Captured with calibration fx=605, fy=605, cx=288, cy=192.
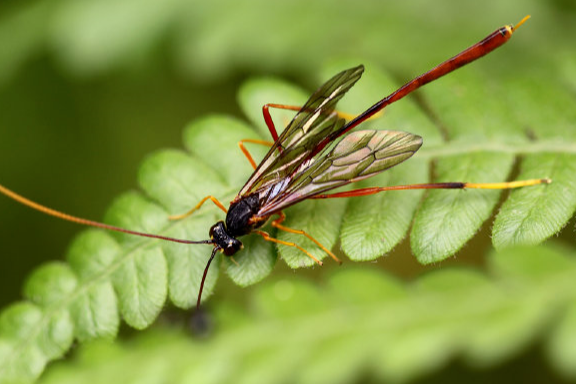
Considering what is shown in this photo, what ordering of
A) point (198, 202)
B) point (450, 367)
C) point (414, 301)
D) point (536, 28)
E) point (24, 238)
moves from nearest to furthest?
point (414, 301) < point (198, 202) < point (450, 367) < point (536, 28) < point (24, 238)

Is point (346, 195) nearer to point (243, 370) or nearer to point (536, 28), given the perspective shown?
point (243, 370)

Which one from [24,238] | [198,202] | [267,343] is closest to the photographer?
[267,343]

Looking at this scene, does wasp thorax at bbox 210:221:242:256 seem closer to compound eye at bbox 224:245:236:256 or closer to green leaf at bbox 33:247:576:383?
compound eye at bbox 224:245:236:256

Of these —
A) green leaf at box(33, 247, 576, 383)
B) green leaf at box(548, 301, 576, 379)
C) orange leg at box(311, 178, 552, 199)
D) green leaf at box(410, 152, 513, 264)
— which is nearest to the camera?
green leaf at box(548, 301, 576, 379)

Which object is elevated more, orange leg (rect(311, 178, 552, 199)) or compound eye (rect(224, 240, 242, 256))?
compound eye (rect(224, 240, 242, 256))

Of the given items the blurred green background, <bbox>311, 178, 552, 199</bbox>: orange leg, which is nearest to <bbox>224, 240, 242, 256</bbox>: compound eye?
<bbox>311, 178, 552, 199</bbox>: orange leg

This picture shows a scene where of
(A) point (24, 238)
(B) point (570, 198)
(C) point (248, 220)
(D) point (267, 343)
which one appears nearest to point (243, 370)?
(D) point (267, 343)

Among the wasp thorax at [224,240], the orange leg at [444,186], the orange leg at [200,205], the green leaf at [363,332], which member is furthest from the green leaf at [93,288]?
the orange leg at [444,186]
